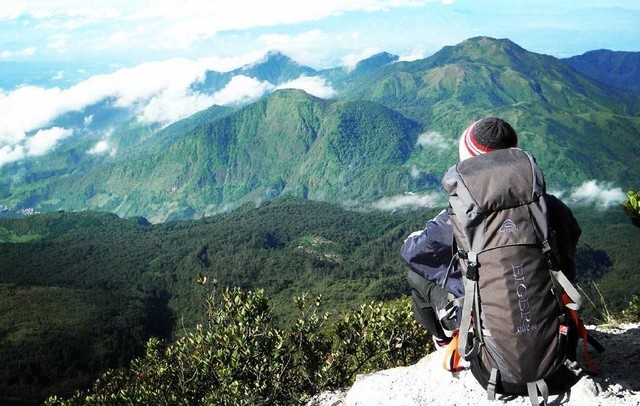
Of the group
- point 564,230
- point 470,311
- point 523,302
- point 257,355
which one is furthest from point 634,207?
point 257,355

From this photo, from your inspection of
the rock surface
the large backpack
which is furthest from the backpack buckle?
the rock surface

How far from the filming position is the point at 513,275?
5676mm

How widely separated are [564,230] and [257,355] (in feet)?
23.5

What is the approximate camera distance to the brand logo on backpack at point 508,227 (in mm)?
5707

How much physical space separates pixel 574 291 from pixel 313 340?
8.48 meters

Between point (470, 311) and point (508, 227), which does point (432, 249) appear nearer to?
point (470, 311)

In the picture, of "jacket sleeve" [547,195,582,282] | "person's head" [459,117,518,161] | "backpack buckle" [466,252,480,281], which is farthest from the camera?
"person's head" [459,117,518,161]

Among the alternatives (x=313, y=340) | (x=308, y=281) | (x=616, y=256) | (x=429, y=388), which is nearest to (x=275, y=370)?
(x=313, y=340)

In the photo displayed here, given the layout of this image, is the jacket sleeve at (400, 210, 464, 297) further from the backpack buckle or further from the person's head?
the person's head

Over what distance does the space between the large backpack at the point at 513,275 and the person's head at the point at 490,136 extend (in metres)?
0.41

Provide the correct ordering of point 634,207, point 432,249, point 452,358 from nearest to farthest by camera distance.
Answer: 1. point 432,249
2. point 452,358
3. point 634,207

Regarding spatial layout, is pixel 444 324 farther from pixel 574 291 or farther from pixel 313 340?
pixel 313 340

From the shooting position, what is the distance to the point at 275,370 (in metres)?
11.3

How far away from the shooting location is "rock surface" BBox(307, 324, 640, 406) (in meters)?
7.11
